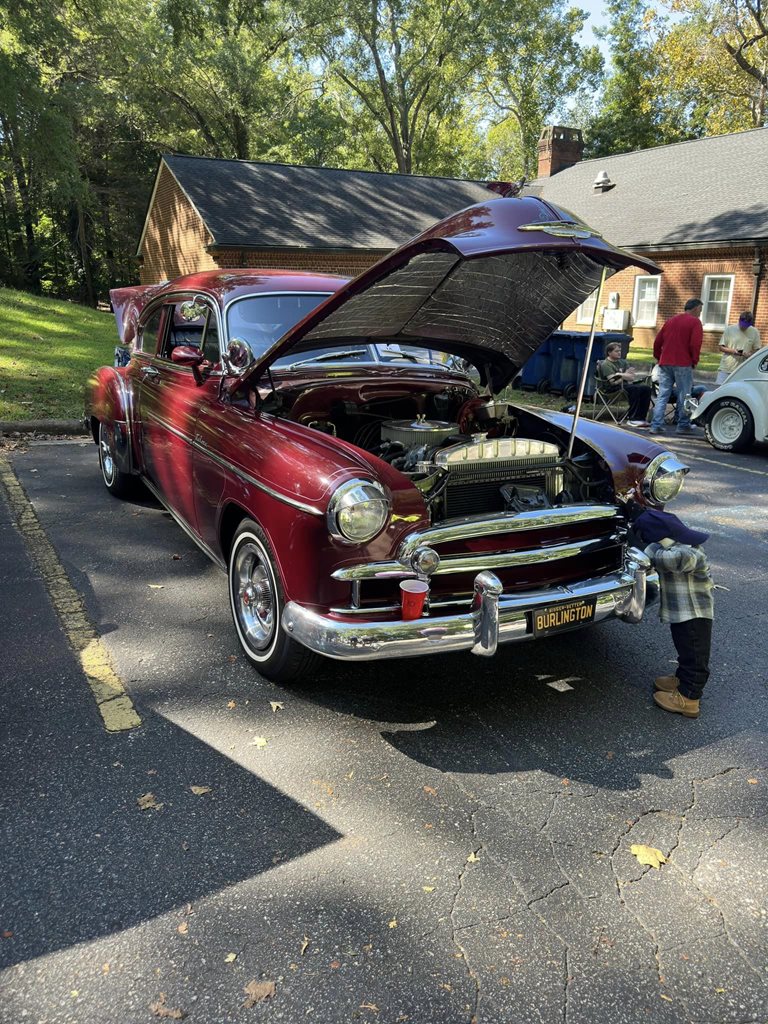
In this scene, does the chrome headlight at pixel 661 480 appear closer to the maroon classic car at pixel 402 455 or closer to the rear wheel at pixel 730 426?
the maroon classic car at pixel 402 455

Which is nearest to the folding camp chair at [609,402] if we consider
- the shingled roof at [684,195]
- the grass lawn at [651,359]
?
the grass lawn at [651,359]

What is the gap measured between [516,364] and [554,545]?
175 centimetres

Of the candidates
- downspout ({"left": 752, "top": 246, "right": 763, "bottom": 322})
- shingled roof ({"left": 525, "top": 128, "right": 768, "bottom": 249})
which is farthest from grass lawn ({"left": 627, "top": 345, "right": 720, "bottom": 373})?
shingled roof ({"left": 525, "top": 128, "right": 768, "bottom": 249})

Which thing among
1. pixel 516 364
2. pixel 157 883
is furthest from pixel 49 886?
pixel 516 364

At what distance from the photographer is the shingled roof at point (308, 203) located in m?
21.2

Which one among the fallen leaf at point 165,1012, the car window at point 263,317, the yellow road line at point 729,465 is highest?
the car window at point 263,317

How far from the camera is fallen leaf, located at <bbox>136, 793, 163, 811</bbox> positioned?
8.86ft

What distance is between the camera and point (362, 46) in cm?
3484

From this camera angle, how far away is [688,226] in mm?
21234

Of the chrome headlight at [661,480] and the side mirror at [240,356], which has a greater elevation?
the side mirror at [240,356]

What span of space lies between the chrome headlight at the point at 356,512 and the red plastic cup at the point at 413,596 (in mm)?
250

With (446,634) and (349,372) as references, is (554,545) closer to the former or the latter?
(446,634)

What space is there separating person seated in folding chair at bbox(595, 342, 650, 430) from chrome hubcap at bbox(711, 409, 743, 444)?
1.53 meters

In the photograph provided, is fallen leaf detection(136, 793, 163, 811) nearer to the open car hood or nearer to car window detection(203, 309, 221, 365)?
the open car hood
